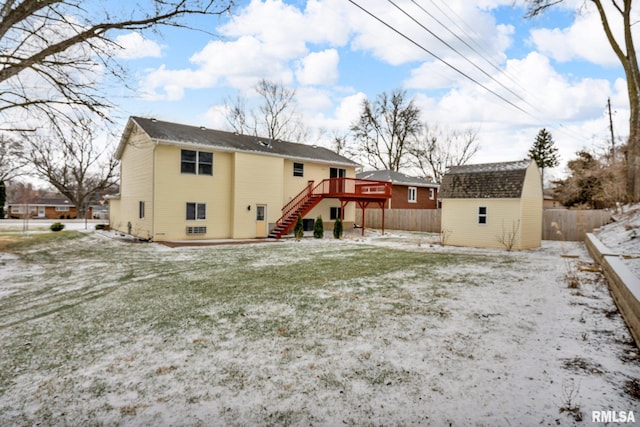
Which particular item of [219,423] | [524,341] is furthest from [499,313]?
[219,423]

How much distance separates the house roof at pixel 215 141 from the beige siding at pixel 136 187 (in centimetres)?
59

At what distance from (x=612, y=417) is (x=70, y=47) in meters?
13.8

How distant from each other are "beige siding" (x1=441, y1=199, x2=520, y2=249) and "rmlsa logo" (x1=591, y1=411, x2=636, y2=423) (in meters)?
13.5

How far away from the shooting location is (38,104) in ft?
33.6

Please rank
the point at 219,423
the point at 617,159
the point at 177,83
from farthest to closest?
the point at 617,159 → the point at 177,83 → the point at 219,423

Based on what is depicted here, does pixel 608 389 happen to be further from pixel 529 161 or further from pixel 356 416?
pixel 529 161

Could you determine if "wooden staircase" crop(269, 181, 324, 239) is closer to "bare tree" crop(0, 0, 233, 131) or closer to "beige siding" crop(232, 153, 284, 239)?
"beige siding" crop(232, 153, 284, 239)

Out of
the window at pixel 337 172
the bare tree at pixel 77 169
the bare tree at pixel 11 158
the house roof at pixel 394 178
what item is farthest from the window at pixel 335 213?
the bare tree at pixel 77 169

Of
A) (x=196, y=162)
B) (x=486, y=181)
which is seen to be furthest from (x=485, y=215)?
(x=196, y=162)

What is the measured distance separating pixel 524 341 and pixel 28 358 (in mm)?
6171

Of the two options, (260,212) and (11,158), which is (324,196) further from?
(11,158)

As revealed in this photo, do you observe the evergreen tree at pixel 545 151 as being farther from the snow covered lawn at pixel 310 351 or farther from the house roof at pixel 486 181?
Result: the snow covered lawn at pixel 310 351

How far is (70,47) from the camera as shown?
986 cm

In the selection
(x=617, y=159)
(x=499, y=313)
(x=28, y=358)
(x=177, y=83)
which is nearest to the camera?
(x=28, y=358)
